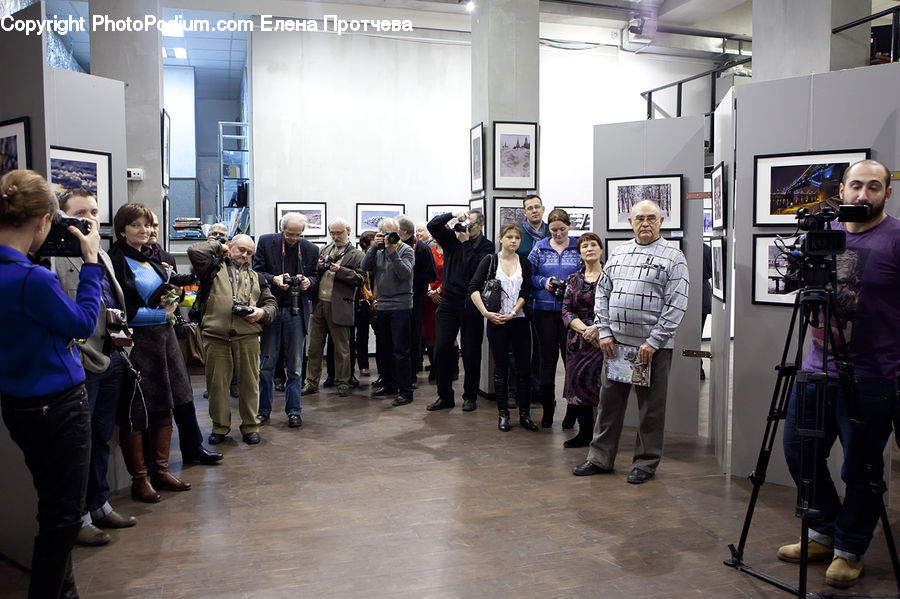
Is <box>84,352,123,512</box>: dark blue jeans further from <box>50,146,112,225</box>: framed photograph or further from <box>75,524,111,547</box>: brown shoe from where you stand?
<box>50,146,112,225</box>: framed photograph

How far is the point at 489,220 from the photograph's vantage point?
21.5 ft

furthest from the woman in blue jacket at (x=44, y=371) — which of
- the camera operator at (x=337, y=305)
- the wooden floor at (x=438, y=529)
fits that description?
the camera operator at (x=337, y=305)

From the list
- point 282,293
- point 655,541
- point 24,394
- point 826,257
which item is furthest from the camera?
point 282,293

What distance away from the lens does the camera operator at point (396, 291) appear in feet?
20.2

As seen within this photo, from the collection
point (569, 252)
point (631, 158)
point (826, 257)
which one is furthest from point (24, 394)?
point (631, 158)

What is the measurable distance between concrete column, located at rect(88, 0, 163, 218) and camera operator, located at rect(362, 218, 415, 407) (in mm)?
1939

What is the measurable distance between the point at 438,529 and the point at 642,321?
1671 millimetres

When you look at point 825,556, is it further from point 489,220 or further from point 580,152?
point 580,152

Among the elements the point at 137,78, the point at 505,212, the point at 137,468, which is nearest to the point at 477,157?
the point at 505,212

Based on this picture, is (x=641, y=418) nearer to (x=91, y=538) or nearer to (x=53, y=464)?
(x=91, y=538)

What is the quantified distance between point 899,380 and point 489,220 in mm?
4124

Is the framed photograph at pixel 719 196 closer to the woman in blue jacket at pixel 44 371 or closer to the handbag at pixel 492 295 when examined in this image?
the handbag at pixel 492 295

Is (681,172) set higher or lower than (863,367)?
higher

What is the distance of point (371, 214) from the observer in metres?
9.20
